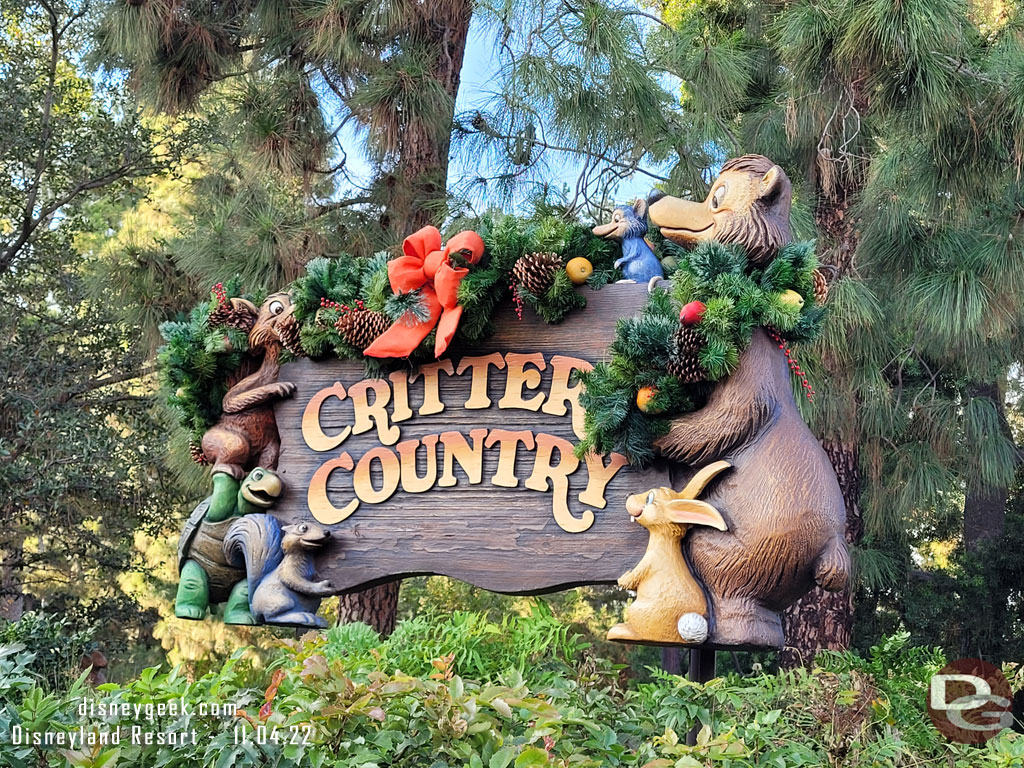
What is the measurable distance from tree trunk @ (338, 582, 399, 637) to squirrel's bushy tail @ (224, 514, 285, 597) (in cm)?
252

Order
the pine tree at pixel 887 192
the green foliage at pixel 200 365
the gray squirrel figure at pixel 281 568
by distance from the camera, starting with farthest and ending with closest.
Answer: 1. the pine tree at pixel 887 192
2. the green foliage at pixel 200 365
3. the gray squirrel figure at pixel 281 568

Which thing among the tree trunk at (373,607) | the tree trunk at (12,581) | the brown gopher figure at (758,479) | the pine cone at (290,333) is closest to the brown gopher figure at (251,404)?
the pine cone at (290,333)

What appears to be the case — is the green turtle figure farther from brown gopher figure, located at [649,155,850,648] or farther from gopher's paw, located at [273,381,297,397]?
brown gopher figure, located at [649,155,850,648]

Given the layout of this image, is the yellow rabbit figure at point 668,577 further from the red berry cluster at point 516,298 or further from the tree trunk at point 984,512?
the tree trunk at point 984,512

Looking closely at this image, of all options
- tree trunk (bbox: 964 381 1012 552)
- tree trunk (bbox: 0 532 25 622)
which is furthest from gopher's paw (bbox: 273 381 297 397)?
tree trunk (bbox: 964 381 1012 552)

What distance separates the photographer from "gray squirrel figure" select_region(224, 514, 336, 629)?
305 centimetres

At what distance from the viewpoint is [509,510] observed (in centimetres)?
293

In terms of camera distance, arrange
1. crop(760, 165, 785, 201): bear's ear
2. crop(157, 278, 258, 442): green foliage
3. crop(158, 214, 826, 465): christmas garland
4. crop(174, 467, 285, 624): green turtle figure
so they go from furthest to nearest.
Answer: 1. crop(157, 278, 258, 442): green foliage
2. crop(174, 467, 285, 624): green turtle figure
3. crop(760, 165, 785, 201): bear's ear
4. crop(158, 214, 826, 465): christmas garland

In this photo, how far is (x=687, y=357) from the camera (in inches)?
104

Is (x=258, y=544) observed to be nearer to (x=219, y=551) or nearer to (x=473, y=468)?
(x=219, y=551)

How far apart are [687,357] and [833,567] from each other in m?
0.64

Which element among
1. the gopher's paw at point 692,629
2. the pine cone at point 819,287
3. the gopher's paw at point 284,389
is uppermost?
the pine cone at point 819,287

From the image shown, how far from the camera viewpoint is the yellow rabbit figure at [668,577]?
2555 mm

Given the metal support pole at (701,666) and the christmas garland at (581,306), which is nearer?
the christmas garland at (581,306)
